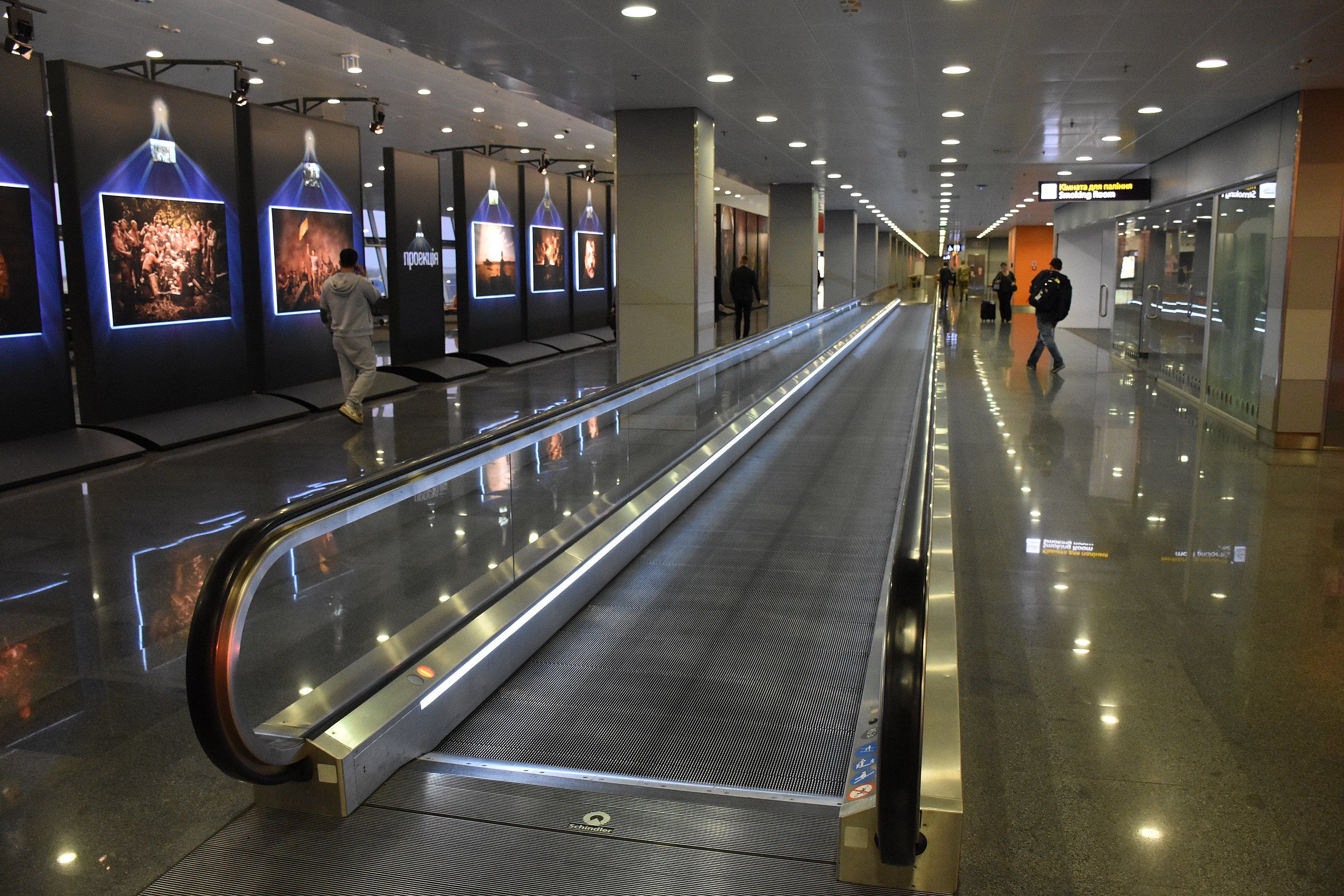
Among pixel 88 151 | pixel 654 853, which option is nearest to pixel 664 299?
pixel 88 151

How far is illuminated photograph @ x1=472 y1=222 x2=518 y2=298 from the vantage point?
61.3ft

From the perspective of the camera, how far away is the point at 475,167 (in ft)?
60.5

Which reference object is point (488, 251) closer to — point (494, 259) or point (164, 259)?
point (494, 259)

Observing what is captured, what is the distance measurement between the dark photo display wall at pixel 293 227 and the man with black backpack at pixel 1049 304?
11.5 m

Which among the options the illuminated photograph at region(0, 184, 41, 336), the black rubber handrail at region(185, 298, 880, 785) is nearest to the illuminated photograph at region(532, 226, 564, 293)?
the illuminated photograph at region(0, 184, 41, 336)

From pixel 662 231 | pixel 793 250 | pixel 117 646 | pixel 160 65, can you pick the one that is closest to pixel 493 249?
pixel 160 65

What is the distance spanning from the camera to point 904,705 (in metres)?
2.29

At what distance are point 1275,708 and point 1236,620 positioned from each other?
4.06 ft

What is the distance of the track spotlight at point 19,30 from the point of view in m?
8.65

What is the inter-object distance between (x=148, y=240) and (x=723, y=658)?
901 cm

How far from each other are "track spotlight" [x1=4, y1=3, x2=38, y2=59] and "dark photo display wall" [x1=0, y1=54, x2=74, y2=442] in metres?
0.16

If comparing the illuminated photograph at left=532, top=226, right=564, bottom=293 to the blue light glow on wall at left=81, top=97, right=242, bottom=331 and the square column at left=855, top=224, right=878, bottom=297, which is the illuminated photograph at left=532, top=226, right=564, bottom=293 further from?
the square column at left=855, top=224, right=878, bottom=297

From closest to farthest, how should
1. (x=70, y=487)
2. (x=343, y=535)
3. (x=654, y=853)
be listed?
1. (x=654, y=853)
2. (x=343, y=535)
3. (x=70, y=487)

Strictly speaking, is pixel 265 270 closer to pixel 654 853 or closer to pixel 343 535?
pixel 343 535
